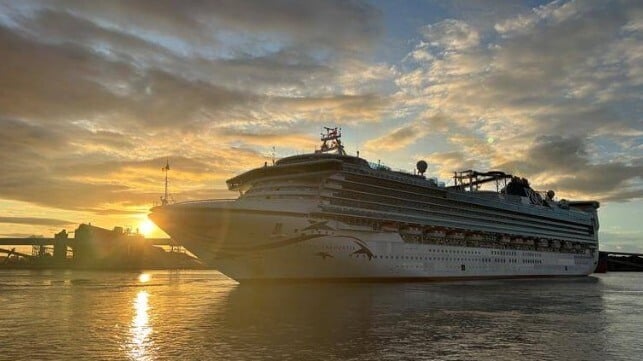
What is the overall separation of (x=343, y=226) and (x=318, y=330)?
109 feet

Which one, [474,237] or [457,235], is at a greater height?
[457,235]

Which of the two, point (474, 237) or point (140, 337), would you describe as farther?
point (474, 237)

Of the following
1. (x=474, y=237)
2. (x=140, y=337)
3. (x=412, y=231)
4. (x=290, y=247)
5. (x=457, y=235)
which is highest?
(x=412, y=231)

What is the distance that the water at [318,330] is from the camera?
65.0 ft

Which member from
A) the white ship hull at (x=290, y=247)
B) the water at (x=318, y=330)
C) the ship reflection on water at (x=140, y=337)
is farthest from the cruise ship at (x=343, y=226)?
the ship reflection on water at (x=140, y=337)

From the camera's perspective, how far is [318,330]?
25.5 m

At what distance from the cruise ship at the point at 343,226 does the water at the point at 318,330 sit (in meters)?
12.0

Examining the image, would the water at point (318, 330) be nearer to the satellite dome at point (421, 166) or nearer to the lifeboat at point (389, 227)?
the lifeboat at point (389, 227)

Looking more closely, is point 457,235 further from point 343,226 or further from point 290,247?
point 290,247

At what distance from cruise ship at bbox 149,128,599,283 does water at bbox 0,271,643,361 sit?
12.0 meters

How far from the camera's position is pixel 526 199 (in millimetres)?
101188

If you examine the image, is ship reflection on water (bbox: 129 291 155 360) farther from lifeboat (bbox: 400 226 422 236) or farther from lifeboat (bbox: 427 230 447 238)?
lifeboat (bbox: 427 230 447 238)

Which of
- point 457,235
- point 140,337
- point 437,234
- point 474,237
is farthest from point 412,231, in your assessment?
point 140,337

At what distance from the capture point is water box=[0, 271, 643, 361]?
780 inches
